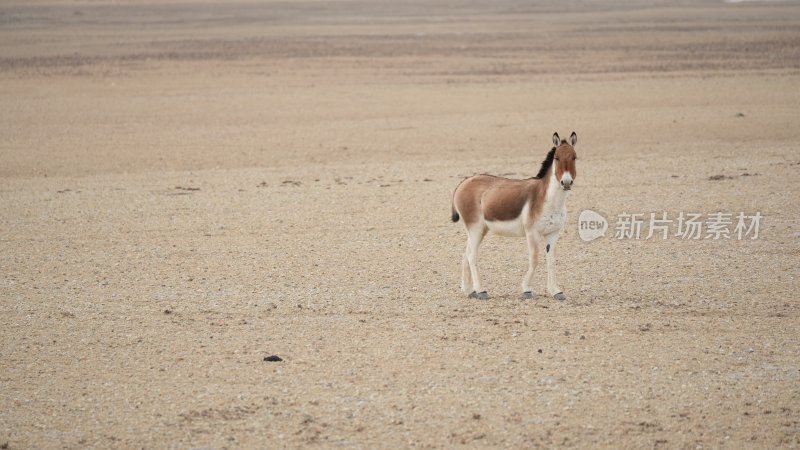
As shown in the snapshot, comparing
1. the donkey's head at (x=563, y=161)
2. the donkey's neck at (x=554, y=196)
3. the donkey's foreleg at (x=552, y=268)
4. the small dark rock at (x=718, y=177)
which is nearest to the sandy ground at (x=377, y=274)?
the donkey's foreleg at (x=552, y=268)

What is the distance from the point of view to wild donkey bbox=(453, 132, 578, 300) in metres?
10.0

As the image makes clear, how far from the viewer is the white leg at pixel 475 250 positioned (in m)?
10.5

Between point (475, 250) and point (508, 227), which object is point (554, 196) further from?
point (475, 250)

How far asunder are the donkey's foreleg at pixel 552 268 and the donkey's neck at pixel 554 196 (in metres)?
0.36

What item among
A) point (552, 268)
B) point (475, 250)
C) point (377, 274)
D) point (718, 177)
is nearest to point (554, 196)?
point (552, 268)

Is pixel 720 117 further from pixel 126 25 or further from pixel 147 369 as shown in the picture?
pixel 126 25

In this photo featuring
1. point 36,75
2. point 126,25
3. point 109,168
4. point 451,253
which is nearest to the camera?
point 451,253

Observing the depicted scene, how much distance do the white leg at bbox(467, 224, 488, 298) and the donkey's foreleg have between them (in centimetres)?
65

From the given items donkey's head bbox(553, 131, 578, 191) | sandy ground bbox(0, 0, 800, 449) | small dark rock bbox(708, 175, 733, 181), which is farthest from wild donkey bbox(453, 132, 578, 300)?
small dark rock bbox(708, 175, 733, 181)

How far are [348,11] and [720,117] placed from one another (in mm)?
60500

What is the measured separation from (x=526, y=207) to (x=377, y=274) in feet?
7.59

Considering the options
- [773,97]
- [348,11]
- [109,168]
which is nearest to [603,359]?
[109,168]

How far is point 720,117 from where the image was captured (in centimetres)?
2581

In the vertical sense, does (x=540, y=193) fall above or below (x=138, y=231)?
above
